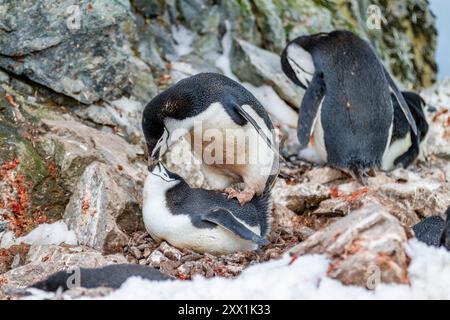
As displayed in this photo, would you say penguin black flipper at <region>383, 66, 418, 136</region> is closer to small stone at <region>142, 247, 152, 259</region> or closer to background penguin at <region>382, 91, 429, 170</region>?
background penguin at <region>382, 91, 429, 170</region>

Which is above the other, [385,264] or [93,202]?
[385,264]

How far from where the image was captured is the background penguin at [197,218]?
4.87 m

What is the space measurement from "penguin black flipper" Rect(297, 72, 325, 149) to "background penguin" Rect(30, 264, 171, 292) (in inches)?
133

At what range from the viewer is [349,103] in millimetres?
6566

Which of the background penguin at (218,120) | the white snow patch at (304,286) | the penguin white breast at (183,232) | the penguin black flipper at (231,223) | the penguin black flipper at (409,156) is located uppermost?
the white snow patch at (304,286)

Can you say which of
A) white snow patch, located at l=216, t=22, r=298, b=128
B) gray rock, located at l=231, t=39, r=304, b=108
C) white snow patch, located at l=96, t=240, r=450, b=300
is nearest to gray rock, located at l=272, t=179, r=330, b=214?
white snow patch, located at l=216, t=22, r=298, b=128

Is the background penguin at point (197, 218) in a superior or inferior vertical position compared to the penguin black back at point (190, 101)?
inferior

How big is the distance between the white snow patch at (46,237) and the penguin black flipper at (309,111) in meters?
2.24

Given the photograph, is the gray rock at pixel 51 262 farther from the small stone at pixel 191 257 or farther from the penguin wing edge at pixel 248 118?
the penguin wing edge at pixel 248 118

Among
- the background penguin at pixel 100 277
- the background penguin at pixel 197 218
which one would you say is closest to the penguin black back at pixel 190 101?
the background penguin at pixel 197 218

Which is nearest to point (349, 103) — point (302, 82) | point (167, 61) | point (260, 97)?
point (302, 82)
